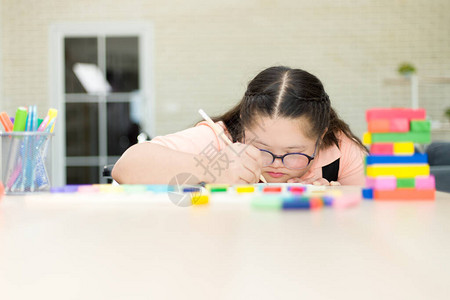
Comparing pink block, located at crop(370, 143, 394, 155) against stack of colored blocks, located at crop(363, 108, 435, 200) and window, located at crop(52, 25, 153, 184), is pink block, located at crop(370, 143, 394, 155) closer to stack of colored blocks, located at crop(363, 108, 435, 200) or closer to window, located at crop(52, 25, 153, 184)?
stack of colored blocks, located at crop(363, 108, 435, 200)

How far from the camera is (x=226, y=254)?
1.08 ft

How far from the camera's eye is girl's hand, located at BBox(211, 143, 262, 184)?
3.34 feet

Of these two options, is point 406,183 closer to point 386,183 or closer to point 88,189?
point 386,183

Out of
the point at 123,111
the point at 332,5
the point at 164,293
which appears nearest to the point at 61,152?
the point at 123,111

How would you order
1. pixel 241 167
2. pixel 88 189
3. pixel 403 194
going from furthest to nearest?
pixel 241 167 < pixel 88 189 < pixel 403 194

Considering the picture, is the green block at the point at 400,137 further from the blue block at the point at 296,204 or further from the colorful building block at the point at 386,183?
the blue block at the point at 296,204

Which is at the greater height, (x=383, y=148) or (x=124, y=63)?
(x=124, y=63)

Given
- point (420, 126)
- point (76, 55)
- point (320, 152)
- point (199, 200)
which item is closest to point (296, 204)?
point (199, 200)

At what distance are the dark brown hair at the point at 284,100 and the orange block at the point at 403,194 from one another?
2.05ft

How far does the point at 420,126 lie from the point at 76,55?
457cm

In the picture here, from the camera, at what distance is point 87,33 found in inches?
186

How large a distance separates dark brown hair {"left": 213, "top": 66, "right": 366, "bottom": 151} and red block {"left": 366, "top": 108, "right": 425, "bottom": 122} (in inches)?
23.1

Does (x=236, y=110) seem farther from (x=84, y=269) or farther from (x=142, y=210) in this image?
(x=84, y=269)

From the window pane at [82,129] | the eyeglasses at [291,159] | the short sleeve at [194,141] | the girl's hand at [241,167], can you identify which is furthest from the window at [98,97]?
the girl's hand at [241,167]
